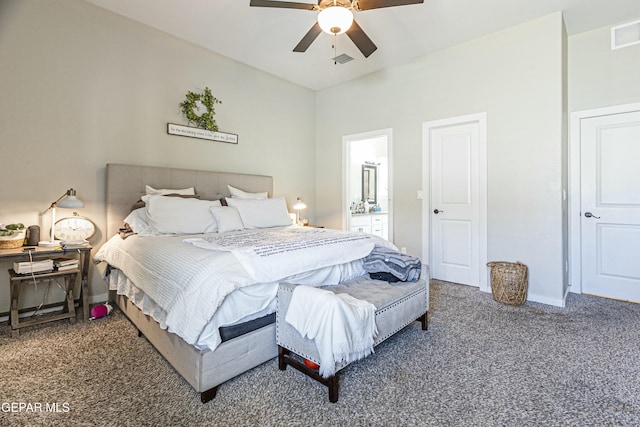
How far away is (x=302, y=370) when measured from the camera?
6.00ft

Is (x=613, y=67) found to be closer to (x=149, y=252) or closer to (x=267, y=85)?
(x=267, y=85)

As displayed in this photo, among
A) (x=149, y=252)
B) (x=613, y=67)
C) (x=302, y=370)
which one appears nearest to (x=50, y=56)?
(x=149, y=252)

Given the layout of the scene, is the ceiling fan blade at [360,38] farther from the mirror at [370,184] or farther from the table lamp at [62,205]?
the mirror at [370,184]

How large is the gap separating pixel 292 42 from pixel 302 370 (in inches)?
139

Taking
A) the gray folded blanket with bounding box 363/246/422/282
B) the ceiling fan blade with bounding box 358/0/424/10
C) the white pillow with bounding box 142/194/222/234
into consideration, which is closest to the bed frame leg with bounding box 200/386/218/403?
the gray folded blanket with bounding box 363/246/422/282

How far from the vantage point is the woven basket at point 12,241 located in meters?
2.48

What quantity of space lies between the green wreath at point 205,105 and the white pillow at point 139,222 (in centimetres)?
137

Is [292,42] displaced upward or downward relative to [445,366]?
upward

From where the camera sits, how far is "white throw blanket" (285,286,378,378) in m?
1.60

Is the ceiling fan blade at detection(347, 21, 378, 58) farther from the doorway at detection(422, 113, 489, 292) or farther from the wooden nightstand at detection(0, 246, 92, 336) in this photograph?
the wooden nightstand at detection(0, 246, 92, 336)

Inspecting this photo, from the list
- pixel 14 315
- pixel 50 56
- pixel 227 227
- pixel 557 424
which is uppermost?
pixel 50 56

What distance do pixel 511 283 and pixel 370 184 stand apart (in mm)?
3832

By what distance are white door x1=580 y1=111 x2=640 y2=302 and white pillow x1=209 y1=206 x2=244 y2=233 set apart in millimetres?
3845

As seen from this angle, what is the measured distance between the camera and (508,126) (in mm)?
3414
